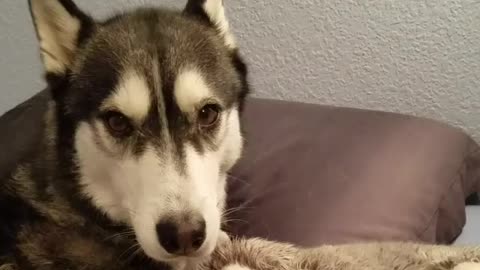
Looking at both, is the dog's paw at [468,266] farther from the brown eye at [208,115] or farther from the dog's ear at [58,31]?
the dog's ear at [58,31]

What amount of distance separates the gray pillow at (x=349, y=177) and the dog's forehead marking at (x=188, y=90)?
0.37 metres

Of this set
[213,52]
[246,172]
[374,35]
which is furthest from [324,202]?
[374,35]

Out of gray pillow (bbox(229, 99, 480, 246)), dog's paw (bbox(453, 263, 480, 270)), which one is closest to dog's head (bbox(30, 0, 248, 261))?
gray pillow (bbox(229, 99, 480, 246))

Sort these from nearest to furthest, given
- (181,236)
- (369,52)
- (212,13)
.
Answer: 1. (181,236)
2. (212,13)
3. (369,52)

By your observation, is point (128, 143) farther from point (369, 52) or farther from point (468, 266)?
point (369, 52)

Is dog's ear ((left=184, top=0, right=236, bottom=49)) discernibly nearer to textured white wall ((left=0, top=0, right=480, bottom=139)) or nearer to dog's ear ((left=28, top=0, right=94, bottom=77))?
dog's ear ((left=28, top=0, right=94, bottom=77))

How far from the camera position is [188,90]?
110 cm

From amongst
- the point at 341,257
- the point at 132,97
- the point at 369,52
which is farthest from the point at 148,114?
the point at 369,52

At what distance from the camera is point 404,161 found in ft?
4.93

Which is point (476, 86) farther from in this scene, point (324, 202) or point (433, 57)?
Answer: point (324, 202)

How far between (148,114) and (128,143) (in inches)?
2.5

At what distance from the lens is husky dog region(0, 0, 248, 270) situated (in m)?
1.04

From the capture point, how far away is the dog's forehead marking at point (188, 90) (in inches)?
42.9

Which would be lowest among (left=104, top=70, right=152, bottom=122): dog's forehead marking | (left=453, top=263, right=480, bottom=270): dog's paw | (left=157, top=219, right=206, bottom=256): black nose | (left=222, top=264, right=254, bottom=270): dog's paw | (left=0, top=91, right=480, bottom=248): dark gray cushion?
(left=0, top=91, right=480, bottom=248): dark gray cushion
